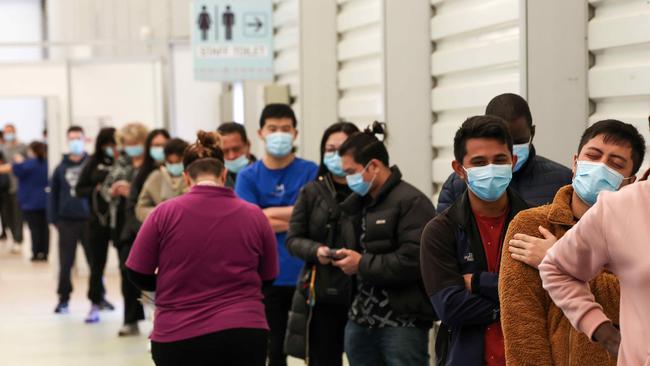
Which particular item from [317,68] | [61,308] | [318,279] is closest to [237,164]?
[318,279]

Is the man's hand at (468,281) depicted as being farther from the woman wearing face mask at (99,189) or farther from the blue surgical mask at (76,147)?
the blue surgical mask at (76,147)

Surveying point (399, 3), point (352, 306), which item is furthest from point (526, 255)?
point (399, 3)

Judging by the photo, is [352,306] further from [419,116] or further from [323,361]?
[419,116]

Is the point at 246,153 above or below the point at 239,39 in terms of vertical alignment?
below

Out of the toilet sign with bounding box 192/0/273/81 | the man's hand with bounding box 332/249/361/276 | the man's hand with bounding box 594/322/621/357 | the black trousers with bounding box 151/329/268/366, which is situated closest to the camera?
the man's hand with bounding box 594/322/621/357

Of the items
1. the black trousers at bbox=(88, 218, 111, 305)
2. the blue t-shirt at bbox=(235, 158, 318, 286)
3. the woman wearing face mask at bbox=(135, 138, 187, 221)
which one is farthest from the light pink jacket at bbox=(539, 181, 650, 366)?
the black trousers at bbox=(88, 218, 111, 305)

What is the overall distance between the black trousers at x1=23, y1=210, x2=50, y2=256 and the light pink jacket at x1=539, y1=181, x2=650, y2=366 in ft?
50.7

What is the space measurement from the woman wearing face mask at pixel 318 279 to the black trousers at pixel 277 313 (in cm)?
74

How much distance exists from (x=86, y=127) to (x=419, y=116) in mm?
8777

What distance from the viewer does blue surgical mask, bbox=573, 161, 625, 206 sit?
138 inches

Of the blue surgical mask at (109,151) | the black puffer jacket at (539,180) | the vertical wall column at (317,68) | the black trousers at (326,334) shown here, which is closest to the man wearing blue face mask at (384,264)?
the black trousers at (326,334)

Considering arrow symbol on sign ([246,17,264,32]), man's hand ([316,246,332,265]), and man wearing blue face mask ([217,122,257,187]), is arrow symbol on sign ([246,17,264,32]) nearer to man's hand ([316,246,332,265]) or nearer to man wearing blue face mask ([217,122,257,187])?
man wearing blue face mask ([217,122,257,187])

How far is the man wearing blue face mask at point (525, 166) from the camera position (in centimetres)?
442

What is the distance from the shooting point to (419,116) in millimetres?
7473
